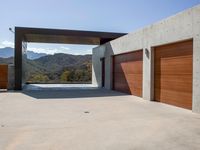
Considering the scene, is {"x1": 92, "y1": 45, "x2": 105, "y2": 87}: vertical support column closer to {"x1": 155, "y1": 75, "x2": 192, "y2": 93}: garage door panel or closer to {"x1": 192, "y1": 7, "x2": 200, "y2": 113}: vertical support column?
{"x1": 155, "y1": 75, "x2": 192, "y2": 93}: garage door panel

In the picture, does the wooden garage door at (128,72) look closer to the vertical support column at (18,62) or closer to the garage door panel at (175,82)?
the garage door panel at (175,82)

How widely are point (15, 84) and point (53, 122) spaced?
1184 centimetres

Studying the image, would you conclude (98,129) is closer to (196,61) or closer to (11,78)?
(196,61)

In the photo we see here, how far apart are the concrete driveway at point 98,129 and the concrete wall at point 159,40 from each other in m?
1.96

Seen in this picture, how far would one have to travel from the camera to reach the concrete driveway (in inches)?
204

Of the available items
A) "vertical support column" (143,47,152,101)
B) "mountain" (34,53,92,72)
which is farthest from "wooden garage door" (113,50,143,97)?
"mountain" (34,53,92,72)

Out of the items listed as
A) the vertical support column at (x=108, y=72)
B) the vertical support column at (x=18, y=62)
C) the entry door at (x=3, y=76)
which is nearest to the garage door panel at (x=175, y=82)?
the vertical support column at (x=108, y=72)

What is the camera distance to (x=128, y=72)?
15812mm

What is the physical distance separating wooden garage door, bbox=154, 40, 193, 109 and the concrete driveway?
1033mm

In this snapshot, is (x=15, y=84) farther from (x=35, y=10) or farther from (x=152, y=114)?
(x=152, y=114)

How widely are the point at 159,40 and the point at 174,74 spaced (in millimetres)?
1753

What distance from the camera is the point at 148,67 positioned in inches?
495

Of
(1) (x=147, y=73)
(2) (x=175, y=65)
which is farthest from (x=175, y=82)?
(1) (x=147, y=73)

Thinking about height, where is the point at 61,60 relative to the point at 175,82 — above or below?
above
